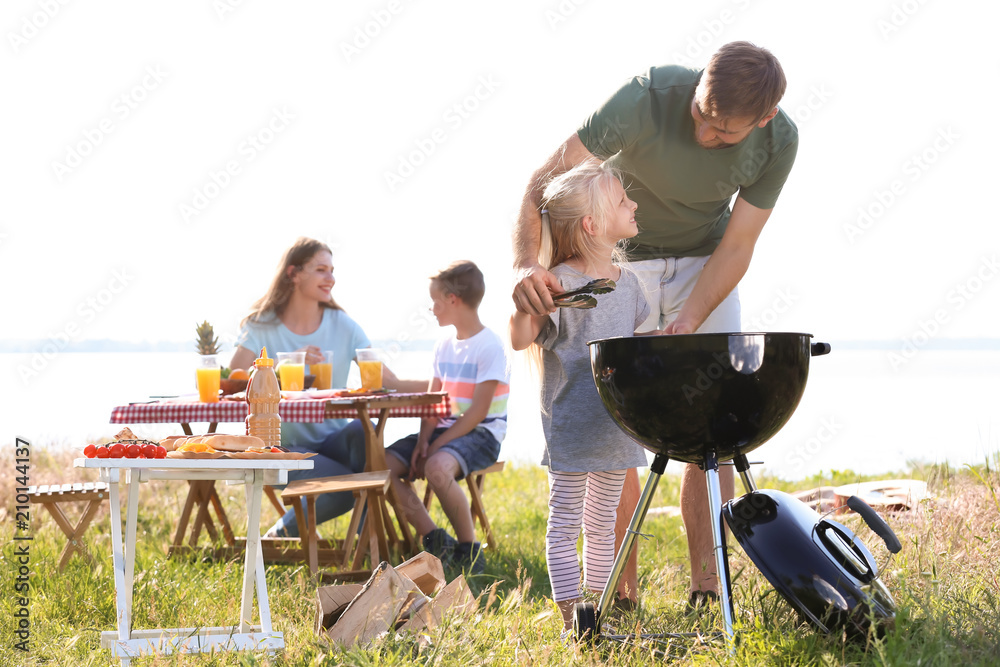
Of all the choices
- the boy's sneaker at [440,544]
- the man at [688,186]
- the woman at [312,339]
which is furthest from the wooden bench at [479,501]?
the man at [688,186]

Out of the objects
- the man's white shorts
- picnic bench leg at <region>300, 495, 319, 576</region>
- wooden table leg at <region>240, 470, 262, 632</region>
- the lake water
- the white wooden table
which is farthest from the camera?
the lake water

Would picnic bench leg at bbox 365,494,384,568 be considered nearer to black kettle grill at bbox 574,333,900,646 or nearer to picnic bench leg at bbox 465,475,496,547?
picnic bench leg at bbox 465,475,496,547

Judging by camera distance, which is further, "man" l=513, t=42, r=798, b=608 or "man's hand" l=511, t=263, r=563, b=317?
"man" l=513, t=42, r=798, b=608

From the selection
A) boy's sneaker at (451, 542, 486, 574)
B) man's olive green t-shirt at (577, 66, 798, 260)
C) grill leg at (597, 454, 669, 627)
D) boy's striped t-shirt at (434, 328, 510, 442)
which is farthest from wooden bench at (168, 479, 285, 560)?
man's olive green t-shirt at (577, 66, 798, 260)

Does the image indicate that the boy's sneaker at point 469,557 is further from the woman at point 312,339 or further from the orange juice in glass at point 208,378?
the orange juice in glass at point 208,378

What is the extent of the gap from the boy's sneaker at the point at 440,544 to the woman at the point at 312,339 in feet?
1.78

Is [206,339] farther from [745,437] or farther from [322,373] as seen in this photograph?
[745,437]

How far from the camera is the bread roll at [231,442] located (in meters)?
2.40

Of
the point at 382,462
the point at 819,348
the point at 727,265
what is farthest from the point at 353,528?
the point at 819,348

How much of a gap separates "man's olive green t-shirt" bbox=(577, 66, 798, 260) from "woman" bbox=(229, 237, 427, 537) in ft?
6.66

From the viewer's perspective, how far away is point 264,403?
2.64 meters

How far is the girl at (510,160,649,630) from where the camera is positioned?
2617 millimetres

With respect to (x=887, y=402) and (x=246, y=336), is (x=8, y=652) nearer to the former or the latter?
(x=246, y=336)

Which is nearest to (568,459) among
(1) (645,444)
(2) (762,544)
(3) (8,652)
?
(1) (645,444)
